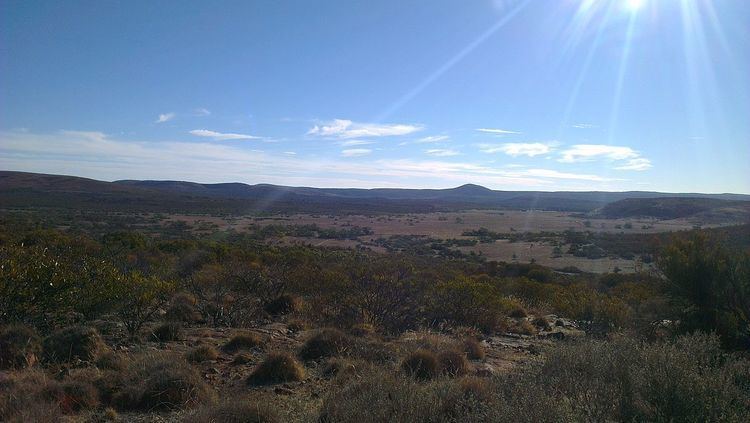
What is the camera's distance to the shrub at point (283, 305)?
12102 millimetres

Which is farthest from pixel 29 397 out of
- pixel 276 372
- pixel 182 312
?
pixel 182 312

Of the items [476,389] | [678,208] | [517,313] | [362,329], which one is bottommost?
[517,313]

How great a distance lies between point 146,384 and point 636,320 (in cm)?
813

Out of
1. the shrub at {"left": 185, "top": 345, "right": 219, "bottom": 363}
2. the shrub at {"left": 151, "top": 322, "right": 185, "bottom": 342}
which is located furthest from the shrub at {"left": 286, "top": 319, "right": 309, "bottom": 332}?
the shrub at {"left": 185, "top": 345, "right": 219, "bottom": 363}

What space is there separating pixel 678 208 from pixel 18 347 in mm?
88146

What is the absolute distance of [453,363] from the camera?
708 cm

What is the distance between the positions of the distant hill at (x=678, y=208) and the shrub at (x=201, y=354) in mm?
65019

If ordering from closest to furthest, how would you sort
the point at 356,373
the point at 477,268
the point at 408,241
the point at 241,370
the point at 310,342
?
the point at 356,373, the point at 241,370, the point at 310,342, the point at 477,268, the point at 408,241

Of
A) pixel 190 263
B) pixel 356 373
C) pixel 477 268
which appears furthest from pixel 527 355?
pixel 477 268

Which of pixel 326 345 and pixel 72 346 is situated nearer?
pixel 72 346

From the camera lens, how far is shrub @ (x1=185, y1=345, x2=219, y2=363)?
7.48 meters

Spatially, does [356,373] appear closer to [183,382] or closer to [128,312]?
[183,382]

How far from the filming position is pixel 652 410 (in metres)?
4.30

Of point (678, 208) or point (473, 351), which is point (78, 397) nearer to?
point (473, 351)
